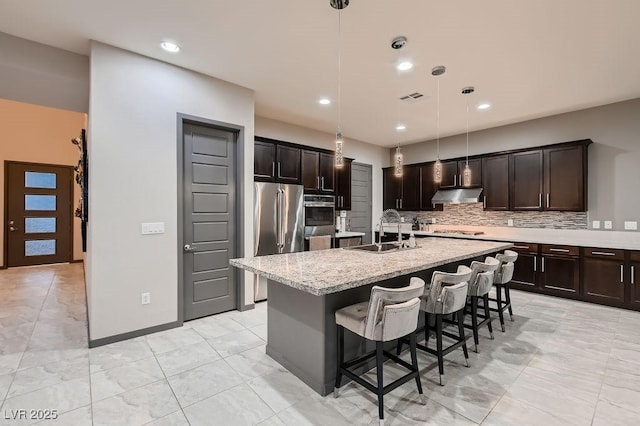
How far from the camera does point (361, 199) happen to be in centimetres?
708

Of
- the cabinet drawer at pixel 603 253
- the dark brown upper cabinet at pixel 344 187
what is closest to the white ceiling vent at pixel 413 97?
the dark brown upper cabinet at pixel 344 187

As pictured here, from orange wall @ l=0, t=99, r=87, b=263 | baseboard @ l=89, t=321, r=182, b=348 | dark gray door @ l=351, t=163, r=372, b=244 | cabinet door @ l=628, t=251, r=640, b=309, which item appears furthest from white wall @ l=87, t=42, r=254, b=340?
cabinet door @ l=628, t=251, r=640, b=309

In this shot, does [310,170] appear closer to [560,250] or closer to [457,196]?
[457,196]

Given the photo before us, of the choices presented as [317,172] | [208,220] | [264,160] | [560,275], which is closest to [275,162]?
[264,160]

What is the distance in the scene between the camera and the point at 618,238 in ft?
14.4

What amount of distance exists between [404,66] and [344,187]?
298 centimetres

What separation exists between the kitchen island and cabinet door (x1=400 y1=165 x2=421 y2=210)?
13.3 feet

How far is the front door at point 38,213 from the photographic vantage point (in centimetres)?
665

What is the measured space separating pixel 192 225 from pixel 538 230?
5605 millimetres

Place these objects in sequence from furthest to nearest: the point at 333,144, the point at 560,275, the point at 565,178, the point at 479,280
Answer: the point at 333,144
the point at 565,178
the point at 560,275
the point at 479,280

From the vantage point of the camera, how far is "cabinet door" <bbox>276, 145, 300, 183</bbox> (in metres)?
4.80

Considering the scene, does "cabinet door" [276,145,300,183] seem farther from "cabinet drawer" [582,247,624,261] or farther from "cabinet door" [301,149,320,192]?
"cabinet drawer" [582,247,624,261]

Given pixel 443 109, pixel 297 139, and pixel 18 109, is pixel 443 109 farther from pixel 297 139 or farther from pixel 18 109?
pixel 18 109

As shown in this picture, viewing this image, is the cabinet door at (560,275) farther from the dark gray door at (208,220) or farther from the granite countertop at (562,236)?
the dark gray door at (208,220)
